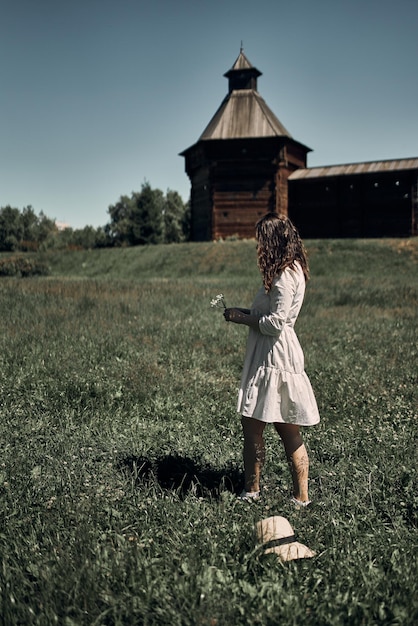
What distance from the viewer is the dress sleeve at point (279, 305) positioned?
407 cm

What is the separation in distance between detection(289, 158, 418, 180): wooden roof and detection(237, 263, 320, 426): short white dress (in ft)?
124

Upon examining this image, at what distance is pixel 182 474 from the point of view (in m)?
4.84

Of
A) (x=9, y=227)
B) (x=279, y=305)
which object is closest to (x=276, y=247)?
(x=279, y=305)

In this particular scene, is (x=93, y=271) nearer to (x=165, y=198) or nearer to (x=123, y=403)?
(x=123, y=403)

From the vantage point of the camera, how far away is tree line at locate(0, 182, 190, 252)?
210 feet

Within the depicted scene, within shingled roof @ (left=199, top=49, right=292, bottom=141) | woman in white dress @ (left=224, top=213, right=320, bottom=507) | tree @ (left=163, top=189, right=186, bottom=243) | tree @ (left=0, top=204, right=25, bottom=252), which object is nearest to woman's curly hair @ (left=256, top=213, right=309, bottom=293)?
woman in white dress @ (left=224, top=213, right=320, bottom=507)

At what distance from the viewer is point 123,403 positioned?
6.82 metres

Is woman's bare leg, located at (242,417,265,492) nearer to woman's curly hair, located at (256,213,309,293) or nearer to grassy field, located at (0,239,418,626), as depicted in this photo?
grassy field, located at (0,239,418,626)

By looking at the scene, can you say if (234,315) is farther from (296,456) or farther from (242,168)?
(242,168)

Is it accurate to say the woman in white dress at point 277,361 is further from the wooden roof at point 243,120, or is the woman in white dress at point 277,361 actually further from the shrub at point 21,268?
the wooden roof at point 243,120

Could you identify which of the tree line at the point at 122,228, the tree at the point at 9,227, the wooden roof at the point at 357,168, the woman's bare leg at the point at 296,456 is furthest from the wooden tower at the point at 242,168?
the tree at the point at 9,227

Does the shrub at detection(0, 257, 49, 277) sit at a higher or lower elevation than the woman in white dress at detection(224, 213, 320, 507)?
higher

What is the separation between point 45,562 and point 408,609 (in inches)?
80.5

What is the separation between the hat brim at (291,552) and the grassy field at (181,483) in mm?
58
